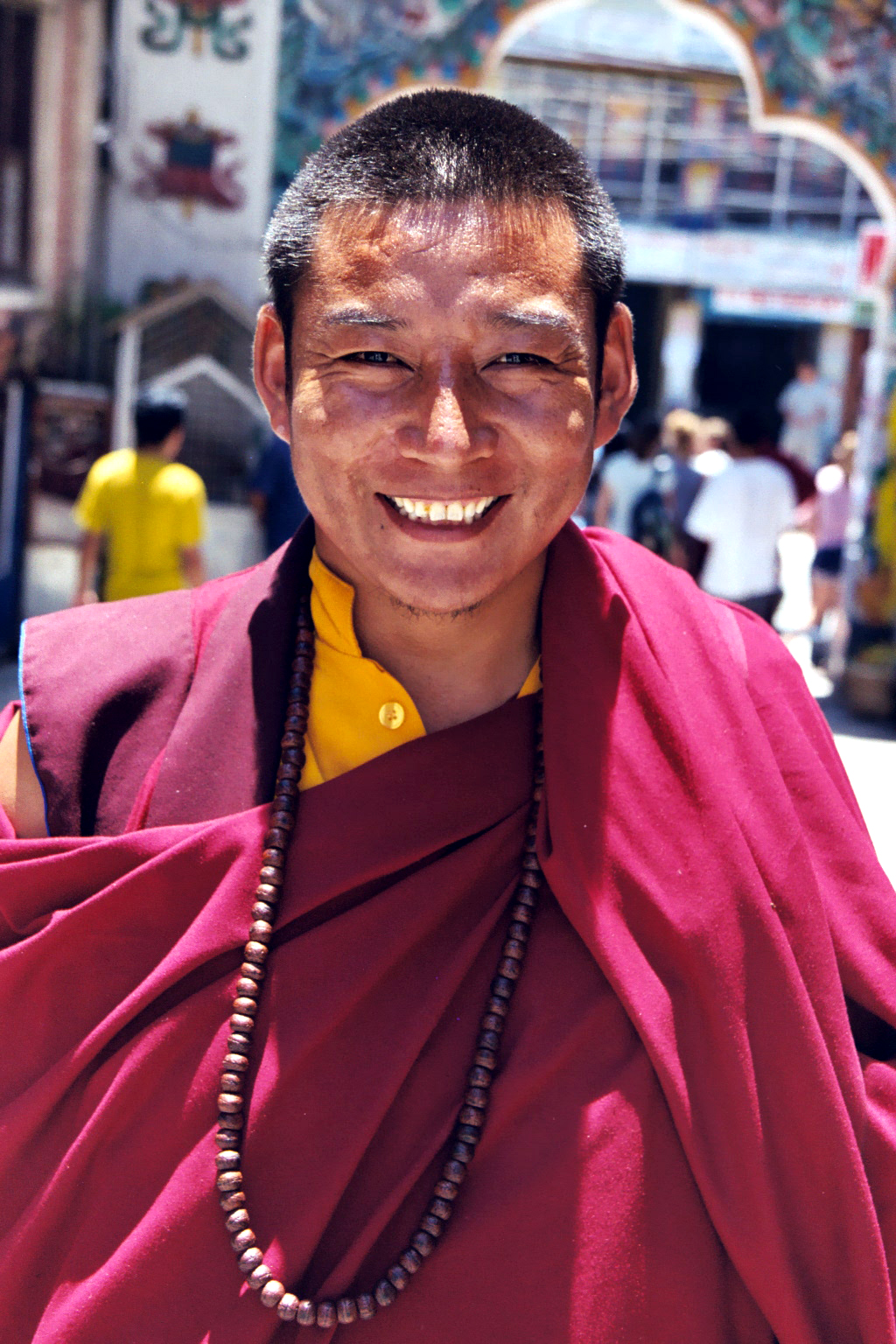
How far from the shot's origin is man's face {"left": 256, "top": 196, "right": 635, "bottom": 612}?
4.44 feet

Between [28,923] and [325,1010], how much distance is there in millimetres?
319

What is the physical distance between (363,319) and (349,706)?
0.44 metres

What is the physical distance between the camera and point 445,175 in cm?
137

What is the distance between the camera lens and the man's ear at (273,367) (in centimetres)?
152

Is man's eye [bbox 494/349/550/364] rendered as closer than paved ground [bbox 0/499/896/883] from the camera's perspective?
Yes

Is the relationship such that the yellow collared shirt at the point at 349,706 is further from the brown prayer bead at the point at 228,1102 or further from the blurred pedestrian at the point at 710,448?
the blurred pedestrian at the point at 710,448

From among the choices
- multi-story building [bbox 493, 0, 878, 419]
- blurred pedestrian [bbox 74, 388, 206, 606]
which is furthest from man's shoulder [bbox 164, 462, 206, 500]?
multi-story building [bbox 493, 0, 878, 419]

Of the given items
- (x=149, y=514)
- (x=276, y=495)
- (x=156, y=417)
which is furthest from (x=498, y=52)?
(x=149, y=514)

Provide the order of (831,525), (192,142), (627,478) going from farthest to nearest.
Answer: (831,525) → (192,142) → (627,478)

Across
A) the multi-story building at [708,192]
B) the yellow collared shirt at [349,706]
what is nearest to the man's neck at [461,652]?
the yellow collared shirt at [349,706]

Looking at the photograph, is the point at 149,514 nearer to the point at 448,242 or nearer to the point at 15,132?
the point at 15,132

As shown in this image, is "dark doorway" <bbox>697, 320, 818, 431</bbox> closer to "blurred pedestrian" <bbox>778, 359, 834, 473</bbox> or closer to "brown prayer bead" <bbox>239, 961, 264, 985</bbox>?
"blurred pedestrian" <bbox>778, 359, 834, 473</bbox>

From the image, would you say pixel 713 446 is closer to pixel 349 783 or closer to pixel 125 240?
pixel 125 240

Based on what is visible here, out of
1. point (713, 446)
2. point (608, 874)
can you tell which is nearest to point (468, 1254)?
point (608, 874)
